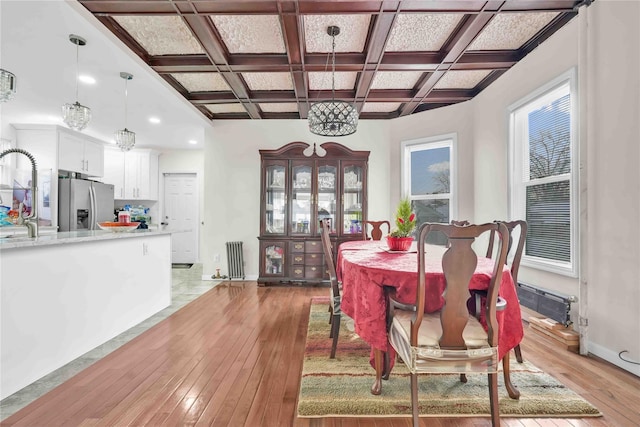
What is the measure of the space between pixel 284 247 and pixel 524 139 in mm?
3359

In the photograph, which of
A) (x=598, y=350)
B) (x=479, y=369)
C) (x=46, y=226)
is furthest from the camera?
(x=46, y=226)

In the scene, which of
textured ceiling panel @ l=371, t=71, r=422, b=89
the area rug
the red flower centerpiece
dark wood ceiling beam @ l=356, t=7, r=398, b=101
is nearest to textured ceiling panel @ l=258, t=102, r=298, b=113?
dark wood ceiling beam @ l=356, t=7, r=398, b=101

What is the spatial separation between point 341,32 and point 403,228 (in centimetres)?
194

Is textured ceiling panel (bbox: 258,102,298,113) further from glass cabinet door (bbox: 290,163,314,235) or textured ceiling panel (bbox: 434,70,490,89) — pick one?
textured ceiling panel (bbox: 434,70,490,89)

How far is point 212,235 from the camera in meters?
5.11

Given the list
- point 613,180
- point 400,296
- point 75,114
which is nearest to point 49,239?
point 75,114

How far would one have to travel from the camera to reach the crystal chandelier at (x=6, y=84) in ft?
6.81

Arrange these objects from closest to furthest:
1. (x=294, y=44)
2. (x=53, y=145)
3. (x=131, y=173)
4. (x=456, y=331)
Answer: (x=456, y=331), (x=294, y=44), (x=53, y=145), (x=131, y=173)

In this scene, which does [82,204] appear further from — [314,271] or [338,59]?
[338,59]

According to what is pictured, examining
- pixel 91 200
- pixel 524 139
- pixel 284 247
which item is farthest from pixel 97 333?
pixel 524 139

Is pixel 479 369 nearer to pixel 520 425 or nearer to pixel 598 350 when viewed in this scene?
pixel 520 425

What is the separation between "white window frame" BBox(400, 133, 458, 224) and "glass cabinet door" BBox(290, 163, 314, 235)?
1.49 metres

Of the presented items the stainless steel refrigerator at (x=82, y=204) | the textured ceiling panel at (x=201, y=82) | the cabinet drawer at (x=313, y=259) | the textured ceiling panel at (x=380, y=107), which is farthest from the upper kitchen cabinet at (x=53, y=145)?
the textured ceiling panel at (x=380, y=107)

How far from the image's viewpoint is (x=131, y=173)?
624 cm
